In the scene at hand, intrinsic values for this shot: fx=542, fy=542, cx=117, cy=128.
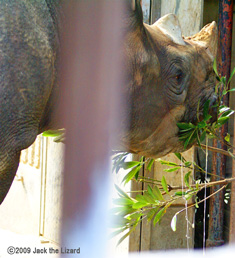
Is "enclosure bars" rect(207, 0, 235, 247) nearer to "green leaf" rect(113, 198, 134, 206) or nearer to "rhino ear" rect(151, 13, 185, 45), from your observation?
"green leaf" rect(113, 198, 134, 206)

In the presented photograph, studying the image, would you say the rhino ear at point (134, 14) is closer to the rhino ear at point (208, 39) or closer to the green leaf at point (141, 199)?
the rhino ear at point (208, 39)

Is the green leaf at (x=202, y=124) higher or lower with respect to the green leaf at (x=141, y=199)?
higher

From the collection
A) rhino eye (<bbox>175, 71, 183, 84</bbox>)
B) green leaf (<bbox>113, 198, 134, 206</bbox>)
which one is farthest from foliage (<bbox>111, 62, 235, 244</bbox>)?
rhino eye (<bbox>175, 71, 183, 84</bbox>)

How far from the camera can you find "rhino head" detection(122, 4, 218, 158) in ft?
6.62

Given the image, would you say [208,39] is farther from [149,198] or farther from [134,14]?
[149,198]

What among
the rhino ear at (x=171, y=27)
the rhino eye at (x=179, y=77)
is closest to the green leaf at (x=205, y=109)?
the rhino eye at (x=179, y=77)

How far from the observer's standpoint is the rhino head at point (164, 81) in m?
2.02

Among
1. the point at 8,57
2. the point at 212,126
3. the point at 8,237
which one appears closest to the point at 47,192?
the point at 8,237

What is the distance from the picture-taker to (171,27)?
225cm

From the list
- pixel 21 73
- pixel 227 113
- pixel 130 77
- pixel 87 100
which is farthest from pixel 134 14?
pixel 227 113

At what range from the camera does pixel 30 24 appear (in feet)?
5.33

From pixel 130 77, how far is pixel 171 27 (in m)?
0.39

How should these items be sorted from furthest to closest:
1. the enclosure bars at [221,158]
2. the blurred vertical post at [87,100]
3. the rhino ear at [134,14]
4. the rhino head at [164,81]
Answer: the enclosure bars at [221,158]
the rhino head at [164,81]
the rhino ear at [134,14]
the blurred vertical post at [87,100]

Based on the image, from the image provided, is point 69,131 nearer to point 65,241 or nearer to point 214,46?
point 65,241
